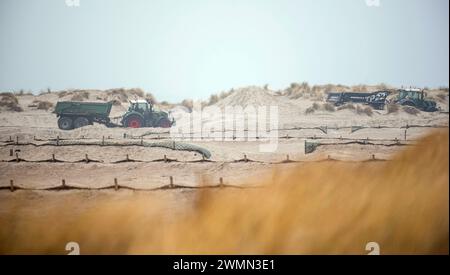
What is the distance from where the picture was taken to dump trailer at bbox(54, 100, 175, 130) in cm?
693

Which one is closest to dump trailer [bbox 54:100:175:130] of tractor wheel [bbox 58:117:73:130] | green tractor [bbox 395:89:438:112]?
tractor wheel [bbox 58:117:73:130]

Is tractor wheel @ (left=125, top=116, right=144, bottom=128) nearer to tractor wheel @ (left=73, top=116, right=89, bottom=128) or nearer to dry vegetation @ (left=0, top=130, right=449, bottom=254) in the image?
tractor wheel @ (left=73, top=116, right=89, bottom=128)

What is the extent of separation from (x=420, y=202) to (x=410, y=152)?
3.65 ft

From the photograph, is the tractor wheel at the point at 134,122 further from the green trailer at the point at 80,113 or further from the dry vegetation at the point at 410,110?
the dry vegetation at the point at 410,110

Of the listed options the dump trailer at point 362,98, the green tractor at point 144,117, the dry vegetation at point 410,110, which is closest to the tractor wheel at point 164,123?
the green tractor at point 144,117

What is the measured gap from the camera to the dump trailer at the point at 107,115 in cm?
693

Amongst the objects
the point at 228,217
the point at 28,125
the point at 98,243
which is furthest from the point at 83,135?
the point at 228,217

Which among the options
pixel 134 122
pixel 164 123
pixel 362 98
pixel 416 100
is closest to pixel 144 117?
pixel 134 122

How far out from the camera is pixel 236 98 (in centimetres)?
681

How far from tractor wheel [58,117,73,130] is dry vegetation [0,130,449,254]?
6.23 feet

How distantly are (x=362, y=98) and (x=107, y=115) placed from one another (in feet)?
20.5
